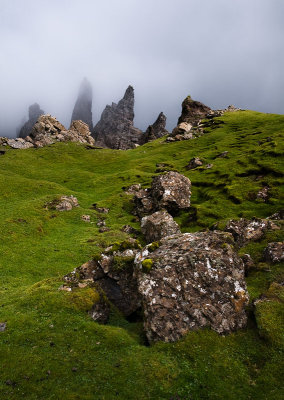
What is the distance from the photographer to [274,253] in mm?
25797

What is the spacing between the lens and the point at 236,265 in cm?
2127

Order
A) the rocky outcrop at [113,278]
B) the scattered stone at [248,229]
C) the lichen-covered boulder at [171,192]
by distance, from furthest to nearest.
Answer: the lichen-covered boulder at [171,192], the scattered stone at [248,229], the rocky outcrop at [113,278]

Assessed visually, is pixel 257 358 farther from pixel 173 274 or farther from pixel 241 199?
pixel 241 199

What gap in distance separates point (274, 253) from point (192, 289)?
440 inches

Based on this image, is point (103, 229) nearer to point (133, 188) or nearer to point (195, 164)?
point (133, 188)

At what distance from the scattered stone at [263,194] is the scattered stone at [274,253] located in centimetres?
2589

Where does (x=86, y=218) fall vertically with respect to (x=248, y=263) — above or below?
below

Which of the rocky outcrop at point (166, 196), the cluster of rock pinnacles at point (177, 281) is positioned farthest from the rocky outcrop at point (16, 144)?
the cluster of rock pinnacles at point (177, 281)

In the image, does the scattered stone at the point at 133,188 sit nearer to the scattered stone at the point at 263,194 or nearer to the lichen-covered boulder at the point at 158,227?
the lichen-covered boulder at the point at 158,227

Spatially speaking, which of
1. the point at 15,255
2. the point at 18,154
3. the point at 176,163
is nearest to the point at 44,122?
the point at 18,154

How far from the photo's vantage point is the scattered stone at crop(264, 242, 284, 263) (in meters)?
25.3

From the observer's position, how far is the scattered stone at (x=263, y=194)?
2003 inches

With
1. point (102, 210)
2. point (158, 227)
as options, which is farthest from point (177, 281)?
point (102, 210)

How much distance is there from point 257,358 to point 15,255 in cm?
3387
